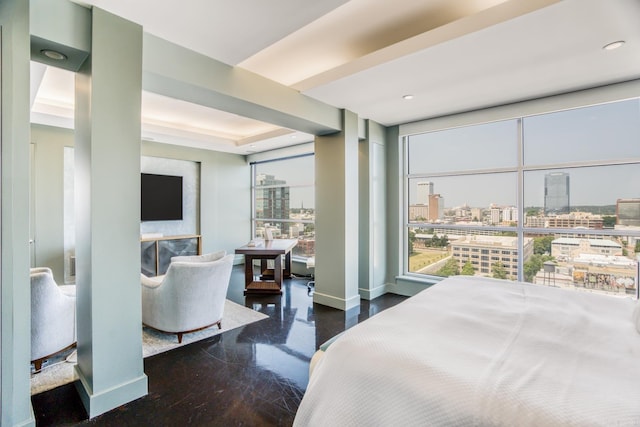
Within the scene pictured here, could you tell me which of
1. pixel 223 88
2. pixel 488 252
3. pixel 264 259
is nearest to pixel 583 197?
pixel 488 252

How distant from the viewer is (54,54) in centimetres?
196

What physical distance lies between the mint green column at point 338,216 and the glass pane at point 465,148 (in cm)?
111

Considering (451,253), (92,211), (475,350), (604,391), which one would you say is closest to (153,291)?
(92,211)

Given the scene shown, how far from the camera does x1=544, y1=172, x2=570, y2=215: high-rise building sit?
11.1ft

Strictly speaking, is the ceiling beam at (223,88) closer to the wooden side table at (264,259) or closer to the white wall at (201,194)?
the wooden side table at (264,259)

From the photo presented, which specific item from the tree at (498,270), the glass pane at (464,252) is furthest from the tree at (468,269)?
the tree at (498,270)

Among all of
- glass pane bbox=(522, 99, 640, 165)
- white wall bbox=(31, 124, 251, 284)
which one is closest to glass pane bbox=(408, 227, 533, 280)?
glass pane bbox=(522, 99, 640, 165)

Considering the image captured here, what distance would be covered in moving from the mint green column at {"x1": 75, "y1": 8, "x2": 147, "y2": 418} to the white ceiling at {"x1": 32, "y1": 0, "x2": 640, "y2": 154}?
0.36 metres

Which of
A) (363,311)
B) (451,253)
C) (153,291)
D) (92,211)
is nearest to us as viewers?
(92,211)

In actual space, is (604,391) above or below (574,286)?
above

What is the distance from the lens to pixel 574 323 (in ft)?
5.22

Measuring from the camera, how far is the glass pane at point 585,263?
309 centimetres

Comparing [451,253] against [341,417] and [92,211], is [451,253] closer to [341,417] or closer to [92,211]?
[341,417]

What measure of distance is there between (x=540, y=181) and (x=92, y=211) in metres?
4.39
